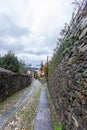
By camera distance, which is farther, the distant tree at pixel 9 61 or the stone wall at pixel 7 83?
the distant tree at pixel 9 61

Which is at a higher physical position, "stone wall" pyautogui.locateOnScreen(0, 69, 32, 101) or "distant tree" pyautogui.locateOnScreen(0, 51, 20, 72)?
"distant tree" pyautogui.locateOnScreen(0, 51, 20, 72)

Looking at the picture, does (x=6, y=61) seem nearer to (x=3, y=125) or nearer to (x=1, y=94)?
(x=1, y=94)

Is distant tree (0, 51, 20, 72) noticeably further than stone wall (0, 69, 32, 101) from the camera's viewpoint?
Yes

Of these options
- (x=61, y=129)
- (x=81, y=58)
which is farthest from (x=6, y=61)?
(x=81, y=58)

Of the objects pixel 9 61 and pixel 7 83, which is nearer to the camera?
pixel 7 83

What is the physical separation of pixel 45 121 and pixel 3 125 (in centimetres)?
159

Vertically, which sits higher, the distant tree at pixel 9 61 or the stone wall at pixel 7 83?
the distant tree at pixel 9 61

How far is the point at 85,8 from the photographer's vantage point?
4680mm

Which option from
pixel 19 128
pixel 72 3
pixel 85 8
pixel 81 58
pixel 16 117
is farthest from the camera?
pixel 16 117

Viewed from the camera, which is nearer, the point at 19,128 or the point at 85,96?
the point at 85,96

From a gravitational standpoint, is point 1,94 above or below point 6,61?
below

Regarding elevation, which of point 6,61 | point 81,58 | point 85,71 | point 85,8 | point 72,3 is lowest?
point 85,71

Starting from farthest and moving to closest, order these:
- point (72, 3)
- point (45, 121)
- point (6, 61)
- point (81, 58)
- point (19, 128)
Answer: point (6, 61)
point (45, 121)
point (19, 128)
point (72, 3)
point (81, 58)

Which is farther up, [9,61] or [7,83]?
[9,61]
